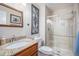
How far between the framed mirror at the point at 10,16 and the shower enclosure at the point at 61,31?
1.24 ft

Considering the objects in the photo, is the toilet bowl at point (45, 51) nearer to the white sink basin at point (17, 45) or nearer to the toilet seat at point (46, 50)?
the toilet seat at point (46, 50)

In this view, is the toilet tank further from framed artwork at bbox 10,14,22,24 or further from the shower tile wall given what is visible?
framed artwork at bbox 10,14,22,24

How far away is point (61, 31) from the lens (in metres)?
1.45

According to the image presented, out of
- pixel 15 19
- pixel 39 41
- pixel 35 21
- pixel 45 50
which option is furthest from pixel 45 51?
pixel 15 19

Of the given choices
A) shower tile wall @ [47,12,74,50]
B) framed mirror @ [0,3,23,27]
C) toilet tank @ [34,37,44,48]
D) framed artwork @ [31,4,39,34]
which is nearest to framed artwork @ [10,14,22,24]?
framed mirror @ [0,3,23,27]

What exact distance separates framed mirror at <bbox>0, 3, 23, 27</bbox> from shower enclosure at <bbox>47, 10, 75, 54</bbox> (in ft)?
1.24

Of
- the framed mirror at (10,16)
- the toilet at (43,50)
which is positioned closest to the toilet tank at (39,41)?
the toilet at (43,50)

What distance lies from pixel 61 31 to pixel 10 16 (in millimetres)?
686

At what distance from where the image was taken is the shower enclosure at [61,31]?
142cm

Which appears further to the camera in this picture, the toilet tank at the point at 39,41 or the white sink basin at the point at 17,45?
the toilet tank at the point at 39,41

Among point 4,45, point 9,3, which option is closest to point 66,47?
point 4,45

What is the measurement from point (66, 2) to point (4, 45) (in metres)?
0.95

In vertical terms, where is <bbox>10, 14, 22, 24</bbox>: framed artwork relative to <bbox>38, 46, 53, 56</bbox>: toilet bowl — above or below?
above

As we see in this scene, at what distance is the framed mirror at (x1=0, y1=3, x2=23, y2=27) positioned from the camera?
1.36 meters
